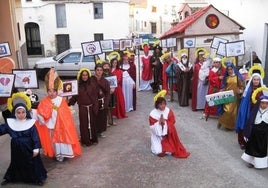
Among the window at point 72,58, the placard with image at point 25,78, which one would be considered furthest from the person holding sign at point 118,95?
the window at point 72,58

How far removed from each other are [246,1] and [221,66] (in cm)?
715

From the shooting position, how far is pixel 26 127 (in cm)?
608

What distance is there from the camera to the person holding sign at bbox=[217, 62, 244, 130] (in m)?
8.81

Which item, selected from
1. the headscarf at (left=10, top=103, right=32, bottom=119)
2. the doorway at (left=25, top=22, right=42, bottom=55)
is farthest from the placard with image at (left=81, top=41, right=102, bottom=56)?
the doorway at (left=25, top=22, right=42, bottom=55)

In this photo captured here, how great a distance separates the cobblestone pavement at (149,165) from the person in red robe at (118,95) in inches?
49.4

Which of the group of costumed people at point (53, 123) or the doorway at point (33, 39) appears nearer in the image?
the group of costumed people at point (53, 123)

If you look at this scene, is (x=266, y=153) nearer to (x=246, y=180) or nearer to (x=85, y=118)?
(x=246, y=180)

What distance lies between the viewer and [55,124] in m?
7.06

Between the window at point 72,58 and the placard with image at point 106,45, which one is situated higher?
the placard with image at point 106,45

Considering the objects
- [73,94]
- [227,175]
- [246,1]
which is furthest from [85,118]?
[246,1]

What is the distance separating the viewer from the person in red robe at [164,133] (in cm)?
741

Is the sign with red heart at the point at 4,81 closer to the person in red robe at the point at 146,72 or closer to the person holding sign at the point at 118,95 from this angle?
the person holding sign at the point at 118,95

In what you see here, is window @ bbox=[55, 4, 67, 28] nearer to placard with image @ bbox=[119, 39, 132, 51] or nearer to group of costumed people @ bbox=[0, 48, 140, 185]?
placard with image @ bbox=[119, 39, 132, 51]

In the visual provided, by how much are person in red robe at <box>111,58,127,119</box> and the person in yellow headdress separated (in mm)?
3323
